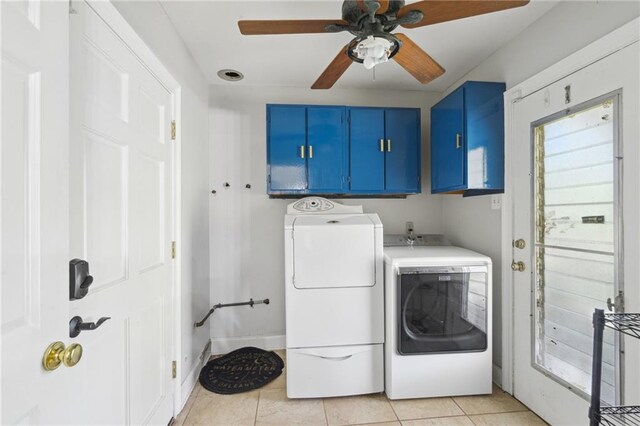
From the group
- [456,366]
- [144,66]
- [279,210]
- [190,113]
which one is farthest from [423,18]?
[456,366]

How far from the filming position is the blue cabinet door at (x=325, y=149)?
2.49m

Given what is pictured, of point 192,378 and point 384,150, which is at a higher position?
point 384,150

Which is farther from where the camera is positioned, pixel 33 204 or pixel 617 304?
pixel 617 304

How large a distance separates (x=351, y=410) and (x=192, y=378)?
46.4 inches

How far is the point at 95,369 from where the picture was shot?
3.63 feet

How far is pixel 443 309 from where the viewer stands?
6.61 feet

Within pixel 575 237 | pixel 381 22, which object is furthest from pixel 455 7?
pixel 575 237

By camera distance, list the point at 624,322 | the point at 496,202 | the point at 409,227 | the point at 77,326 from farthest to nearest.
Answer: the point at 409,227 → the point at 496,202 → the point at 624,322 → the point at 77,326

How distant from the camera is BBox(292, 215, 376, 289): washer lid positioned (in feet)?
6.56

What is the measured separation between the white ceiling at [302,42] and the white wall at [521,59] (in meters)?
0.07

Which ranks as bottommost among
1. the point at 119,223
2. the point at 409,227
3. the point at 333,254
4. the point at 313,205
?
the point at 333,254

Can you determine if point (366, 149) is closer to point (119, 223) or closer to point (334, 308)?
point (334, 308)

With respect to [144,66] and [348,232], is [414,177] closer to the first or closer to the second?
[348,232]

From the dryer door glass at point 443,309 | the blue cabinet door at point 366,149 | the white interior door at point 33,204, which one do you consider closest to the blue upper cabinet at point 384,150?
the blue cabinet door at point 366,149
